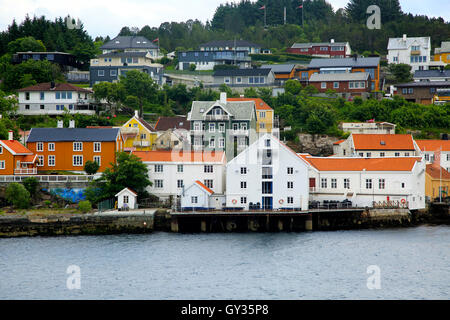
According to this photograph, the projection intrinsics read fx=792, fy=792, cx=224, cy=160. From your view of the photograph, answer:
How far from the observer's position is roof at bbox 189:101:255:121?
85438 millimetres

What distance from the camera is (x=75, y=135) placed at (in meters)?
78.8

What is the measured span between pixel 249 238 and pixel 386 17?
361 ft

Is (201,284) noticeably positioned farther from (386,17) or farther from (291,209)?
(386,17)

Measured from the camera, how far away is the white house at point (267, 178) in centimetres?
6838

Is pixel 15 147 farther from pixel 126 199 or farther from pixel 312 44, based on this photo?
pixel 312 44

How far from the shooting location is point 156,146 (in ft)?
287

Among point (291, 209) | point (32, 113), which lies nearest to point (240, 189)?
point (291, 209)

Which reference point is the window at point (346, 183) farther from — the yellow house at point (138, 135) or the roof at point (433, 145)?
the yellow house at point (138, 135)

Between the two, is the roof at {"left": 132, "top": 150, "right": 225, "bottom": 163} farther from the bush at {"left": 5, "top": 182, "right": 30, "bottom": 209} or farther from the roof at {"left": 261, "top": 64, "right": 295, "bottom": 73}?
the roof at {"left": 261, "top": 64, "right": 295, "bottom": 73}

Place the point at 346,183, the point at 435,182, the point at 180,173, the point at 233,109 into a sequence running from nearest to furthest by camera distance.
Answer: the point at 346,183 < the point at 180,173 < the point at 435,182 < the point at 233,109

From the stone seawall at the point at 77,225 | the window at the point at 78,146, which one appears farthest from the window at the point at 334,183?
the window at the point at 78,146

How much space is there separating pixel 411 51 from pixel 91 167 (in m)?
78.2

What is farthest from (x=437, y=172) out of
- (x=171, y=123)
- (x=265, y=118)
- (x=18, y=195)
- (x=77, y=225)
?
(x=18, y=195)

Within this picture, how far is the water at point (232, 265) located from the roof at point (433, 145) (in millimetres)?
19078
